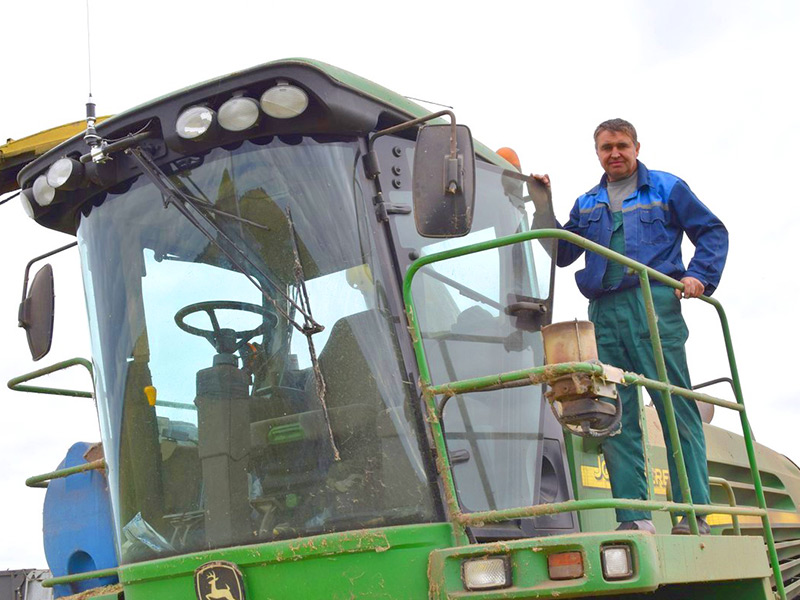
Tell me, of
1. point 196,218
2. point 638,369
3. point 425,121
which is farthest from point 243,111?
point 638,369

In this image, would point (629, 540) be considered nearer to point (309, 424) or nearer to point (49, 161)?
point (309, 424)

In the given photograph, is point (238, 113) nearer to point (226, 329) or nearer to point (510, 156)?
point (226, 329)

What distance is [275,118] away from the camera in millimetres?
4121

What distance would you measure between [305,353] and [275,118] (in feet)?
3.04

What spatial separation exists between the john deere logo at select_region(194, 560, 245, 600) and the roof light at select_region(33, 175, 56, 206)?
1.82 m

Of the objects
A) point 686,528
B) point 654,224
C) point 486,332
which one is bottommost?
point 686,528

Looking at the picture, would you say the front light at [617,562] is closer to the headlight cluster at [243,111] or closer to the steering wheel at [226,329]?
the steering wheel at [226,329]

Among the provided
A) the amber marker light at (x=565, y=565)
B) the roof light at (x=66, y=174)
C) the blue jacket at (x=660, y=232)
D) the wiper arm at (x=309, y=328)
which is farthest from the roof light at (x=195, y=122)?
the amber marker light at (x=565, y=565)

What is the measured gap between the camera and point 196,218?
4281mm

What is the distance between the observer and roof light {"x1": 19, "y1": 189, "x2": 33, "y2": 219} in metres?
4.88

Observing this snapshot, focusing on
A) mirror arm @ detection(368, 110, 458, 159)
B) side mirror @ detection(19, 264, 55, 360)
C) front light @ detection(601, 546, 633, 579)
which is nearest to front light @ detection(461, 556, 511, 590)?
front light @ detection(601, 546, 633, 579)

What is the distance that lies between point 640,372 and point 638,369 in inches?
0.8

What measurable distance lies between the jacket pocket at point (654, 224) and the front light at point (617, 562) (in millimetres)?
1805

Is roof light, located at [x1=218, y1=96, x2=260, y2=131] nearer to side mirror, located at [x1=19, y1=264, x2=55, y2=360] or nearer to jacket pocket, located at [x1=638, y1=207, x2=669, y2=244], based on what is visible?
side mirror, located at [x1=19, y1=264, x2=55, y2=360]
